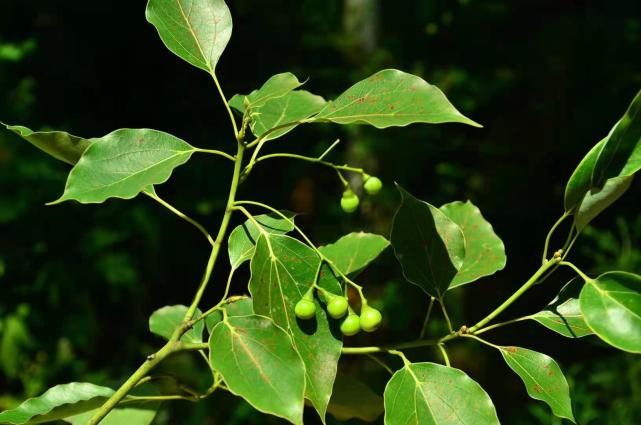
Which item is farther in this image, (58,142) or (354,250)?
(354,250)

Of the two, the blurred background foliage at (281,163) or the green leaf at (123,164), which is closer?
the green leaf at (123,164)

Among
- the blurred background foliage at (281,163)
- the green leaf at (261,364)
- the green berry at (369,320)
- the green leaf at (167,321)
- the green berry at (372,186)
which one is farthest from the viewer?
the blurred background foliage at (281,163)

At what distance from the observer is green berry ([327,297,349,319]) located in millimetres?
726

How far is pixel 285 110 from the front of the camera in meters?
0.93

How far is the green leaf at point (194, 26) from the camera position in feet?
2.78

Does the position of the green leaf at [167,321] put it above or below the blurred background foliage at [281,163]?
above

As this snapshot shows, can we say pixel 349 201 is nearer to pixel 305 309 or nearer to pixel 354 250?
pixel 354 250

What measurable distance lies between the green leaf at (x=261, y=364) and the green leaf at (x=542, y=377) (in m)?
0.27

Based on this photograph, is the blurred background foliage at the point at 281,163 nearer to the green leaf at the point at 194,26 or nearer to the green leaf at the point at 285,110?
the green leaf at the point at 285,110

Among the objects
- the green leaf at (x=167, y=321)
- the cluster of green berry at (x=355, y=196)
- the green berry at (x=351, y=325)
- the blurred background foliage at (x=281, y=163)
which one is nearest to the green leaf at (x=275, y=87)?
the cluster of green berry at (x=355, y=196)

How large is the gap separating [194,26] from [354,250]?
1.11ft

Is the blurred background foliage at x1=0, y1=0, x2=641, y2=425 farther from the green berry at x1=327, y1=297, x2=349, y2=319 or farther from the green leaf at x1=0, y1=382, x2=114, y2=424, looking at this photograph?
the green berry at x1=327, y1=297, x2=349, y2=319

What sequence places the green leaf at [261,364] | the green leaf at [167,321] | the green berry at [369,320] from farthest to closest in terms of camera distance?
the green leaf at [167,321]
the green berry at [369,320]
the green leaf at [261,364]

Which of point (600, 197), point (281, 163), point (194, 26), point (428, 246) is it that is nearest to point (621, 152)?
point (600, 197)
